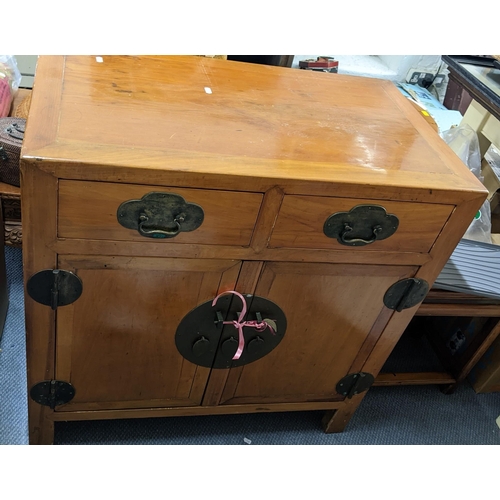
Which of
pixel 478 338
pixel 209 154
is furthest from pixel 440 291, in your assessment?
pixel 209 154

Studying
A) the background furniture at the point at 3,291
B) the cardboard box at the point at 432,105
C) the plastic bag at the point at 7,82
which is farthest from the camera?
the cardboard box at the point at 432,105

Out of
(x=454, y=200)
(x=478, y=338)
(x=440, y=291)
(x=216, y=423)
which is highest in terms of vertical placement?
(x=454, y=200)

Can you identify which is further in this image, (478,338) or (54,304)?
(478,338)

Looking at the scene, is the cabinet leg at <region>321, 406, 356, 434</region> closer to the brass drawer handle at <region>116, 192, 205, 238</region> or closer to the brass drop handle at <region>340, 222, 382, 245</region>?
the brass drop handle at <region>340, 222, 382, 245</region>

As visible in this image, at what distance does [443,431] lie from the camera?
59.9 inches

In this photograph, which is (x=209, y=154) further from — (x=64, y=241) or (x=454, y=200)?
(x=454, y=200)

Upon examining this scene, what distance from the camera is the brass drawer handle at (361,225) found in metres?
0.94

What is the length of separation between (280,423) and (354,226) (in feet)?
2.35

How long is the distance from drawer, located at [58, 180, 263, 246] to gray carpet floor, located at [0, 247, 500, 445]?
2.16 ft

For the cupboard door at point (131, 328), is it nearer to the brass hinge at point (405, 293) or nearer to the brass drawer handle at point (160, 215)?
the brass drawer handle at point (160, 215)

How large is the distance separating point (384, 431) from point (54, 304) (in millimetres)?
997

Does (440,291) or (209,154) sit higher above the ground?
(209,154)

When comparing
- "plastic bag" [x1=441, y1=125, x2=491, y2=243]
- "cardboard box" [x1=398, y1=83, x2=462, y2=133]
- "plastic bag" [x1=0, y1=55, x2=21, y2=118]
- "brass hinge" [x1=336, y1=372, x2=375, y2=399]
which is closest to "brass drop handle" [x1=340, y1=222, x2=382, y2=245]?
"brass hinge" [x1=336, y1=372, x2=375, y2=399]

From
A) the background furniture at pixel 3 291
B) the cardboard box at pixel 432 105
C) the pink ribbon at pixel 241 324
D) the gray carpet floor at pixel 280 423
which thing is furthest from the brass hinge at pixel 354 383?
the cardboard box at pixel 432 105
